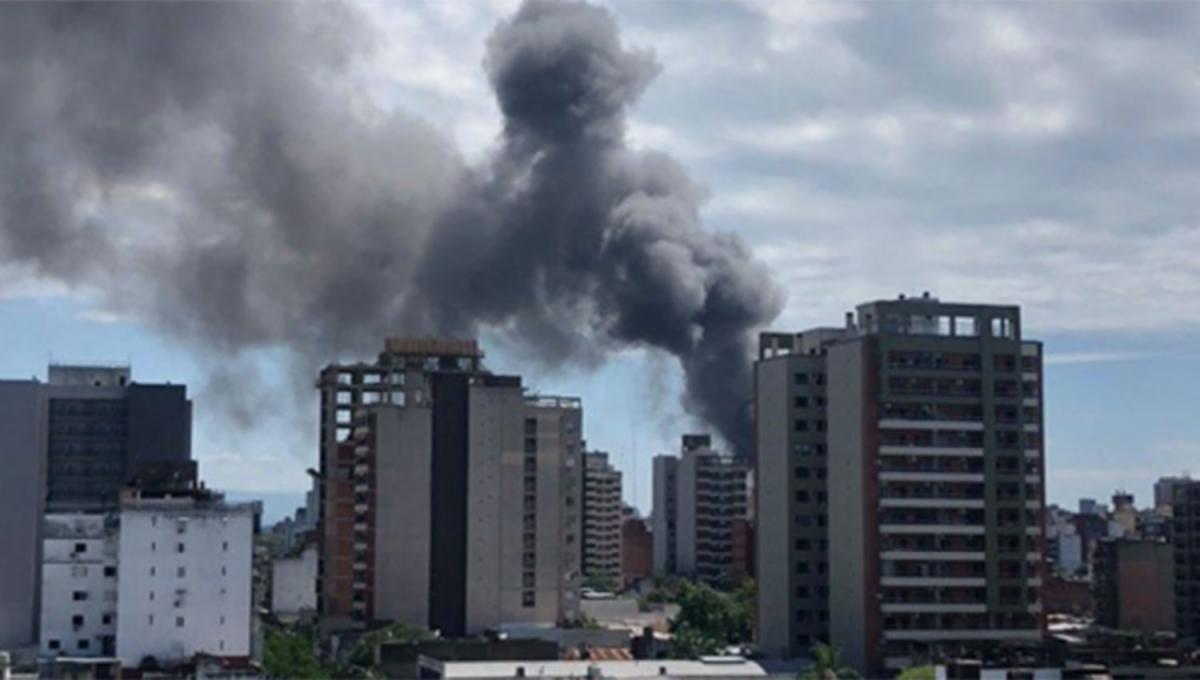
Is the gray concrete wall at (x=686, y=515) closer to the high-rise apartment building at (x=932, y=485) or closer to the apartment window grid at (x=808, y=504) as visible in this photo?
the apartment window grid at (x=808, y=504)

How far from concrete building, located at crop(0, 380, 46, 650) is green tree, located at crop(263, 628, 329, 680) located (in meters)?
11.8

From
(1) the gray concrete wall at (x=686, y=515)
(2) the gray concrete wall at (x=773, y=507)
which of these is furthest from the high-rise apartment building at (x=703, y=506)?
(2) the gray concrete wall at (x=773, y=507)

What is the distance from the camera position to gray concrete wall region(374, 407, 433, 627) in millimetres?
101125

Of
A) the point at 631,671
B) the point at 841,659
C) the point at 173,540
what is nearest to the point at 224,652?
the point at 173,540

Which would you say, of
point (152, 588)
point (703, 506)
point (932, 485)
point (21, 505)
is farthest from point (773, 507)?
point (703, 506)

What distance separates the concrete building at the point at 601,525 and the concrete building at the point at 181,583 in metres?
96.3

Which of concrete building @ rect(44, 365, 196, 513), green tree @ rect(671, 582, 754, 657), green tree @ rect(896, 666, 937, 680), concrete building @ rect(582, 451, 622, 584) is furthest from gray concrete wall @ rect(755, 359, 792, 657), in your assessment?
concrete building @ rect(582, 451, 622, 584)

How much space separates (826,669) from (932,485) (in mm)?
12332

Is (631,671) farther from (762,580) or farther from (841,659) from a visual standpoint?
(762,580)

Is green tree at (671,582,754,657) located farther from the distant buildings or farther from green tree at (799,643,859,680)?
the distant buildings

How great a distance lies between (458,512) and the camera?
102m

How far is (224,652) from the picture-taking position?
73.8 meters

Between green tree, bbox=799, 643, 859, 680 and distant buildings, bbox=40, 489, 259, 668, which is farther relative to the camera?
green tree, bbox=799, 643, 859, 680

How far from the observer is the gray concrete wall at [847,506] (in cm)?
8325
